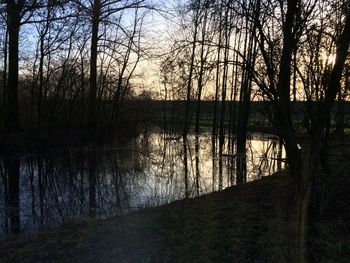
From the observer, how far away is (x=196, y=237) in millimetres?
5750

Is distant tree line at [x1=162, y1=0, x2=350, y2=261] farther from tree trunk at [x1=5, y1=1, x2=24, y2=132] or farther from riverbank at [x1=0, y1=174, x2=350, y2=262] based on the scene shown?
tree trunk at [x1=5, y1=1, x2=24, y2=132]

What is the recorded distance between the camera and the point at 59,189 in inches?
439

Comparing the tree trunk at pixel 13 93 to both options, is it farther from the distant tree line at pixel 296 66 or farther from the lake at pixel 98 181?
the distant tree line at pixel 296 66

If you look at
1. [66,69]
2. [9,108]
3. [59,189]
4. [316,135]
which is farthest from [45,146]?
[316,135]

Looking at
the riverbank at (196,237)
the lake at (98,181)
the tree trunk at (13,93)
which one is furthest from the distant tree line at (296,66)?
the tree trunk at (13,93)

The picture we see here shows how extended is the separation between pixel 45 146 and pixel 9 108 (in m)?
2.57

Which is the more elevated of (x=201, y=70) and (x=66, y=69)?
(x=66, y=69)

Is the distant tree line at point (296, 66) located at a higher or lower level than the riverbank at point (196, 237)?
higher

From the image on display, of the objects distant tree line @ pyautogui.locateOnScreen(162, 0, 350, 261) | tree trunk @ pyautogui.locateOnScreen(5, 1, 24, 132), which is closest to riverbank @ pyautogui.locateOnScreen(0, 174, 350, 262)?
distant tree line @ pyautogui.locateOnScreen(162, 0, 350, 261)

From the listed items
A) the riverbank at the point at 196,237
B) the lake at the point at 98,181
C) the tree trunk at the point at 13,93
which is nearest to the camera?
the riverbank at the point at 196,237

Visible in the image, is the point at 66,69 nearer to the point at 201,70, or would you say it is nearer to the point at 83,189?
the point at 83,189

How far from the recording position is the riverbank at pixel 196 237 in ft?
16.7

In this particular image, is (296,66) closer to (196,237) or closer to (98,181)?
(196,237)

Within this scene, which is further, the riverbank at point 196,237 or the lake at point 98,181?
the lake at point 98,181
